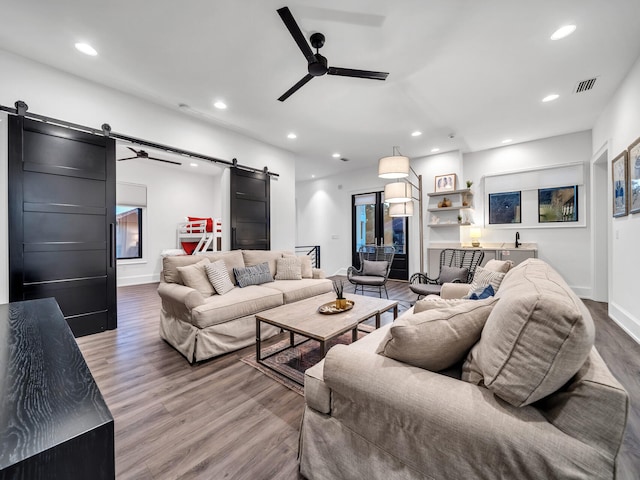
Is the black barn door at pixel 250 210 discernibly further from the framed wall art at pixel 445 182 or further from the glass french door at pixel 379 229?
the framed wall art at pixel 445 182

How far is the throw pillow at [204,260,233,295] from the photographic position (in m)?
3.09

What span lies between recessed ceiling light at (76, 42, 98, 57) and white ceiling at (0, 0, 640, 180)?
5 cm

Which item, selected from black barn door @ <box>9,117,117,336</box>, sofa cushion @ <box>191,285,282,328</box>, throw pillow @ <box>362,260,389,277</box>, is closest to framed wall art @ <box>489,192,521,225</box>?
throw pillow @ <box>362,260,389,277</box>

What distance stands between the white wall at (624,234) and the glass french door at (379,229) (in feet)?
11.7

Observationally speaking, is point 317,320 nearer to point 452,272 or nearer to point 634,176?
point 452,272

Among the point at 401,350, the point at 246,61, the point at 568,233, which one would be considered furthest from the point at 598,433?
the point at 568,233

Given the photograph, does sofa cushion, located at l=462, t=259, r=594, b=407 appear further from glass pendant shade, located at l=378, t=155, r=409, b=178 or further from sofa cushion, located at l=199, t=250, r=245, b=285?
sofa cushion, located at l=199, t=250, r=245, b=285

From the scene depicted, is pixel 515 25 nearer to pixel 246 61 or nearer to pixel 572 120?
pixel 246 61

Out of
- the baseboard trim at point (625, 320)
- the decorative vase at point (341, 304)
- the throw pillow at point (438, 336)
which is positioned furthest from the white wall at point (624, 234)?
the throw pillow at point (438, 336)

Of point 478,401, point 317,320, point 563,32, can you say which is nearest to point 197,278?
point 317,320

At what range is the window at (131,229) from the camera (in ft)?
21.8

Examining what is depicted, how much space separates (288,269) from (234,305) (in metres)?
1.35

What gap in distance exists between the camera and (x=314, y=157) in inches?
251

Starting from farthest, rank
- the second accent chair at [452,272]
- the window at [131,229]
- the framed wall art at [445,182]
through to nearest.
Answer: the window at [131,229] → the framed wall art at [445,182] → the second accent chair at [452,272]
